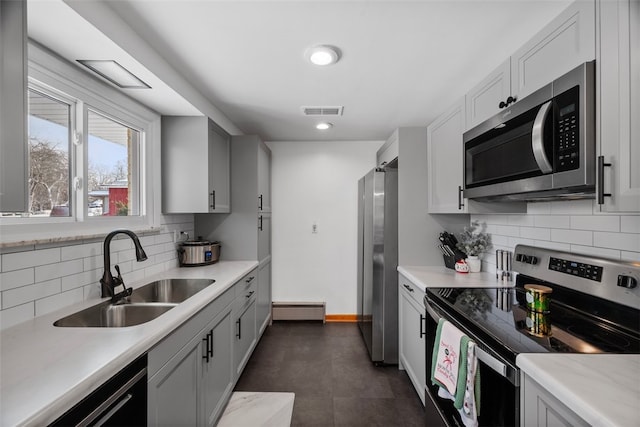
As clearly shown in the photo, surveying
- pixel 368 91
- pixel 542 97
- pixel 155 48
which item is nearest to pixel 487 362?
pixel 542 97

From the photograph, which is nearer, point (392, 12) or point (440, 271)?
point (392, 12)

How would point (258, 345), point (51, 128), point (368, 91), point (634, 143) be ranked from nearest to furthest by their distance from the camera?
point (634, 143), point (51, 128), point (368, 91), point (258, 345)

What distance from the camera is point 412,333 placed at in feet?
7.55

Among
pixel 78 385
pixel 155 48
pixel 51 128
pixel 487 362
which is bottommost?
pixel 487 362

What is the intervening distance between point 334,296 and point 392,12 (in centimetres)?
321

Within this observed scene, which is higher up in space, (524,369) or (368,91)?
(368,91)

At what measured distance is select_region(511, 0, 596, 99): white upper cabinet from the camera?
1.12m

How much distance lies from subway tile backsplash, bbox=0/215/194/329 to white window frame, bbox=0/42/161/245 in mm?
74

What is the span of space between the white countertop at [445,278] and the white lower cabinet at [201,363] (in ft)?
4.52

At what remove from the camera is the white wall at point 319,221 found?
390 cm

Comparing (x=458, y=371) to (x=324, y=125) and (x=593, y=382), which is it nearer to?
(x=593, y=382)

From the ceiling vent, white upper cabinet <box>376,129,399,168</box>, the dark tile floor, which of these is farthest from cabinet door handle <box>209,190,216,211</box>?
white upper cabinet <box>376,129,399,168</box>

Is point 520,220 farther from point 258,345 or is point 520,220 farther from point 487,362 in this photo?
point 258,345

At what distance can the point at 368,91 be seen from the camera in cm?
240
